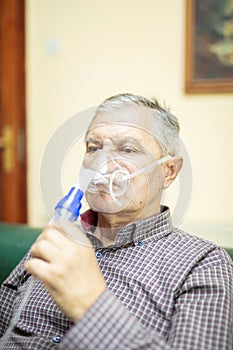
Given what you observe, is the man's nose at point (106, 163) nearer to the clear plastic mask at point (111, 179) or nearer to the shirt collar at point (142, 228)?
the clear plastic mask at point (111, 179)

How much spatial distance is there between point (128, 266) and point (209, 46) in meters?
1.58

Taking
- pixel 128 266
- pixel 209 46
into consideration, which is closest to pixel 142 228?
pixel 128 266

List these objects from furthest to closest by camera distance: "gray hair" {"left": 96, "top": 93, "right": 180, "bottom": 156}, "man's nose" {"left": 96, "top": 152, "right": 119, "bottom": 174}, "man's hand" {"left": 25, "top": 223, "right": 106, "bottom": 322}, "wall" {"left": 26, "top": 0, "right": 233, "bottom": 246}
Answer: "wall" {"left": 26, "top": 0, "right": 233, "bottom": 246}, "gray hair" {"left": 96, "top": 93, "right": 180, "bottom": 156}, "man's nose" {"left": 96, "top": 152, "right": 119, "bottom": 174}, "man's hand" {"left": 25, "top": 223, "right": 106, "bottom": 322}

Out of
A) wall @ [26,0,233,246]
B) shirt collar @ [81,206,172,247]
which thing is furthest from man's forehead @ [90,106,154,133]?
wall @ [26,0,233,246]

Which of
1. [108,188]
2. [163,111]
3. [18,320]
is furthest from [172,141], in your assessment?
[18,320]

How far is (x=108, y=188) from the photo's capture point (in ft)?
3.52

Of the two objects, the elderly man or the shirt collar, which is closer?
the elderly man

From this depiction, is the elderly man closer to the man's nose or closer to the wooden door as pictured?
the man's nose

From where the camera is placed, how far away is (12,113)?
111 inches

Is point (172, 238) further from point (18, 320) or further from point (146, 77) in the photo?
point (146, 77)

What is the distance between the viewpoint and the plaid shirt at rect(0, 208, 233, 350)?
2.98 feet

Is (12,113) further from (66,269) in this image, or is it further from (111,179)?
(66,269)

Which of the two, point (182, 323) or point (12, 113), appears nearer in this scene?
point (182, 323)

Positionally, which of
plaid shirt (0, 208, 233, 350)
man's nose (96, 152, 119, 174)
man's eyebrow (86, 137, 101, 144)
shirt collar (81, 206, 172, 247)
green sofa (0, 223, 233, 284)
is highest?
man's eyebrow (86, 137, 101, 144)
